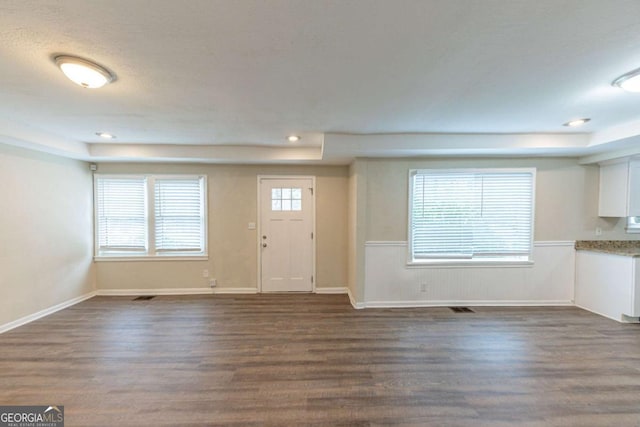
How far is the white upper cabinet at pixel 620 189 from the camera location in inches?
148

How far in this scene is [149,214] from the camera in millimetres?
4617

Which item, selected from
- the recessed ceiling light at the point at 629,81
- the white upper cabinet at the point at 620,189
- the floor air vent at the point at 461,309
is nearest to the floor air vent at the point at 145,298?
the floor air vent at the point at 461,309

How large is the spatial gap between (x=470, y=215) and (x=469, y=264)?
0.75 m

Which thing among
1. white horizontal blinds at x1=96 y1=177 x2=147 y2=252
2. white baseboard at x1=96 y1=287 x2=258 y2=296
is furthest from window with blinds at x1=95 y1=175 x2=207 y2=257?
white baseboard at x1=96 y1=287 x2=258 y2=296

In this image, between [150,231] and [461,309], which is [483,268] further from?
[150,231]

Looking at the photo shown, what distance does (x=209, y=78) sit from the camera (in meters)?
1.99

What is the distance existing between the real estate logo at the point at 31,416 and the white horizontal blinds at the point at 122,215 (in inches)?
114

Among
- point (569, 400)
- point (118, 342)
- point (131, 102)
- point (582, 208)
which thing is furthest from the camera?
point (582, 208)

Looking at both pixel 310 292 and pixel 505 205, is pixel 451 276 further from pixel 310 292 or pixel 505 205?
pixel 310 292

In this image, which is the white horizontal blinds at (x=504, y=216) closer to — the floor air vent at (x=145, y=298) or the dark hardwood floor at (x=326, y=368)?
the dark hardwood floor at (x=326, y=368)

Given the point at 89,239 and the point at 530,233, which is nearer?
the point at 530,233

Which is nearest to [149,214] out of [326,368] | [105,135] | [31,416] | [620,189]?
[105,135]

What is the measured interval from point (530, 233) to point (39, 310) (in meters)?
7.08

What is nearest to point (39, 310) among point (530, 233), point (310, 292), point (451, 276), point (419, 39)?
point (310, 292)
